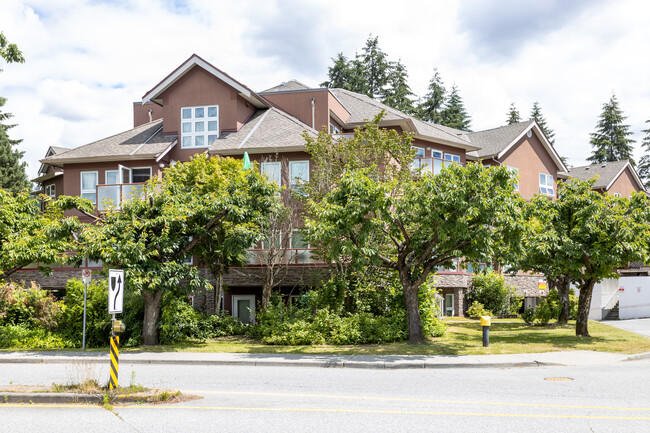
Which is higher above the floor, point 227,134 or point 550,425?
point 227,134

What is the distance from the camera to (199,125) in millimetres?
29234

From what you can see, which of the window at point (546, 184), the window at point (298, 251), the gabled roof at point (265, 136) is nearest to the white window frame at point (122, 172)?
the gabled roof at point (265, 136)

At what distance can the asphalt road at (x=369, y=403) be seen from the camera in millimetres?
8336

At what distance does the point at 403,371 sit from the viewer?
1452 centimetres

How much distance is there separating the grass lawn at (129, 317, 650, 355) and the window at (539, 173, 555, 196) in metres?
17.7

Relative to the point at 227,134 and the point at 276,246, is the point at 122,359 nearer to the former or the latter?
the point at 276,246

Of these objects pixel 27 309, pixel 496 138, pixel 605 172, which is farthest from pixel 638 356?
pixel 605 172

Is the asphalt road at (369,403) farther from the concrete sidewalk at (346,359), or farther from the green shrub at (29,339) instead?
the green shrub at (29,339)

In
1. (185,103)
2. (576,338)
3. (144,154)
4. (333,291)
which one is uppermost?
(185,103)

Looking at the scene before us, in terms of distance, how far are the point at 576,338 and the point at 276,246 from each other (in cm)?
1192

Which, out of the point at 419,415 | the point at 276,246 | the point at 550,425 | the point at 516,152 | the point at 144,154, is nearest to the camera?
the point at 550,425

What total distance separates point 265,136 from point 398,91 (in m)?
35.3

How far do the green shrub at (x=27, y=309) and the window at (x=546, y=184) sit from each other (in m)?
31.6

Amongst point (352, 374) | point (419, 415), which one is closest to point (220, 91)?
point (352, 374)
